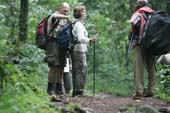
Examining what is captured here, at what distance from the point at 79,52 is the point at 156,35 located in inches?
59.3

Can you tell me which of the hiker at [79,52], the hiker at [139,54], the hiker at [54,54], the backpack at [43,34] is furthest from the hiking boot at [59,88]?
the hiker at [139,54]

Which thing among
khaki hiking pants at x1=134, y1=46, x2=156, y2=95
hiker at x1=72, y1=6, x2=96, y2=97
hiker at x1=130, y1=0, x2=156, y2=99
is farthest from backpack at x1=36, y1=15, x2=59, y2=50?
khaki hiking pants at x1=134, y1=46, x2=156, y2=95

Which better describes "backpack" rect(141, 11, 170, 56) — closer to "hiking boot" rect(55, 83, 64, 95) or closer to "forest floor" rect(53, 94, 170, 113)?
"forest floor" rect(53, 94, 170, 113)

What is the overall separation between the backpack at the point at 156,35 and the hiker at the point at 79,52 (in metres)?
1.02

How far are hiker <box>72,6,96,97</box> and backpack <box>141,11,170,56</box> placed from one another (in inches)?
40.2

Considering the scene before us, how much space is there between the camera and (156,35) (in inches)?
343

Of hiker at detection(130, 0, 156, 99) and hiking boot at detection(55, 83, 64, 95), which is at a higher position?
hiker at detection(130, 0, 156, 99)

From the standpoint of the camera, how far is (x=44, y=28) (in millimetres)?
8836

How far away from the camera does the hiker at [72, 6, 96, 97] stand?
28.6 feet

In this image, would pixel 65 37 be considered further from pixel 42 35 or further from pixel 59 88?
pixel 59 88

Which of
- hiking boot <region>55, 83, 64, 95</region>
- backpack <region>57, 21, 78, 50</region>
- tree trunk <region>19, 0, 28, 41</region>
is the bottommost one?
hiking boot <region>55, 83, 64, 95</region>

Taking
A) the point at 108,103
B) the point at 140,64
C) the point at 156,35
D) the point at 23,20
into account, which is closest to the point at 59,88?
the point at 108,103

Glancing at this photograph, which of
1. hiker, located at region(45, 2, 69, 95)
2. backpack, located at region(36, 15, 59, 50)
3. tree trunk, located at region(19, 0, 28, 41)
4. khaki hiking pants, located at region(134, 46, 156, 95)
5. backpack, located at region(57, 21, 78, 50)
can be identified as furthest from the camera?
tree trunk, located at region(19, 0, 28, 41)

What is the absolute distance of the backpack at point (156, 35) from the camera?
28.6 ft
